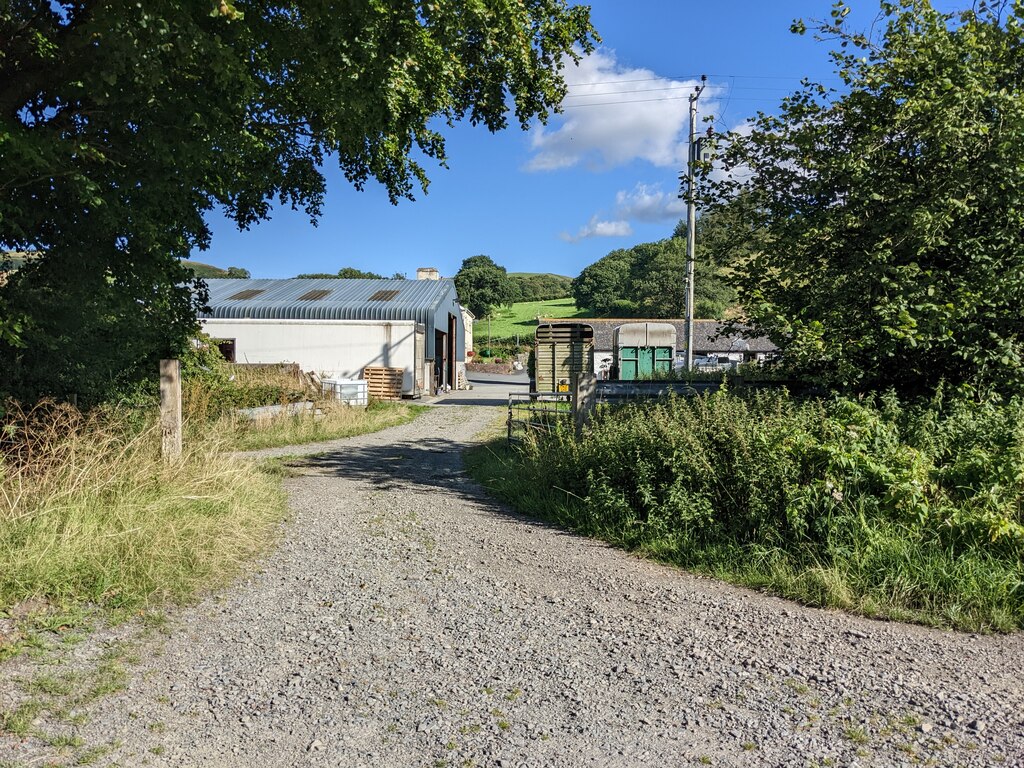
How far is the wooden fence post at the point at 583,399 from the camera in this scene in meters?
9.48

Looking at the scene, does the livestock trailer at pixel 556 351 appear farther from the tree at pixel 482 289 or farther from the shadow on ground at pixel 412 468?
the tree at pixel 482 289

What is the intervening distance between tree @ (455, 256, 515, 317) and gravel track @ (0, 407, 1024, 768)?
85619mm

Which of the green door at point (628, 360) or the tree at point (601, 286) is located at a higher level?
the tree at point (601, 286)

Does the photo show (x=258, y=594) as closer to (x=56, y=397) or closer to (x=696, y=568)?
(x=696, y=568)

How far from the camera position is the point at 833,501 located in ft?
18.5

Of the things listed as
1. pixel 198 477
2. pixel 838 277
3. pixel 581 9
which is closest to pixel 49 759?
pixel 198 477

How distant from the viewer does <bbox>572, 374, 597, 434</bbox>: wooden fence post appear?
373 inches

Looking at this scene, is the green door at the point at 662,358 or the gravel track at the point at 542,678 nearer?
the gravel track at the point at 542,678

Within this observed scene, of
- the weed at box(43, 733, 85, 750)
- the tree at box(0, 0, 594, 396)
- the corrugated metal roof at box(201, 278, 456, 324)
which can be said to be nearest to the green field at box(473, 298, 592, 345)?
→ the corrugated metal roof at box(201, 278, 456, 324)

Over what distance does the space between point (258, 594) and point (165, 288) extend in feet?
13.7

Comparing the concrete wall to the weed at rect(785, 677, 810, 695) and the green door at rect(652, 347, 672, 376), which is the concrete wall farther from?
the weed at rect(785, 677, 810, 695)

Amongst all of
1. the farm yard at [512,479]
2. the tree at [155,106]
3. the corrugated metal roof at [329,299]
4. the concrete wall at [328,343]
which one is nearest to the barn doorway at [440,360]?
the corrugated metal roof at [329,299]

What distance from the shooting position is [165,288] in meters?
7.86

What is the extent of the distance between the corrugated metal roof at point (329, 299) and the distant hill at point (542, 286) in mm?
90196
